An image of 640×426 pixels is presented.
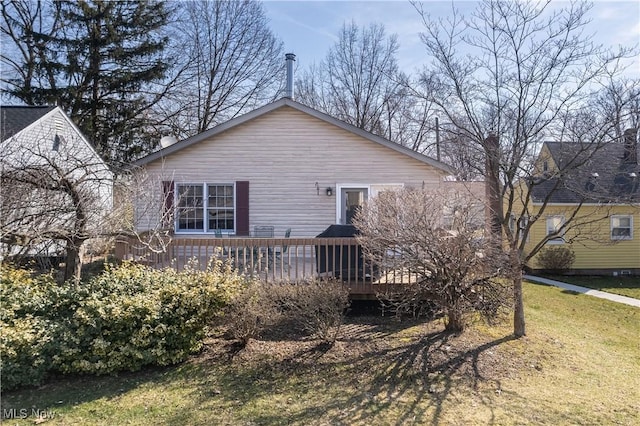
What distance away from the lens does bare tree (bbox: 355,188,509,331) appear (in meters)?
5.36

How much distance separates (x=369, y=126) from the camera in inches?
1077

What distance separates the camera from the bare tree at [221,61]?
78.4 ft

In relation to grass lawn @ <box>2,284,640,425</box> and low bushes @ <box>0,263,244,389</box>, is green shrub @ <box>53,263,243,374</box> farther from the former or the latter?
grass lawn @ <box>2,284,640,425</box>

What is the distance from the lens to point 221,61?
81.3ft

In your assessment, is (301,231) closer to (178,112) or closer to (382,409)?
(382,409)

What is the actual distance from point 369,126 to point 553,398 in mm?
24370

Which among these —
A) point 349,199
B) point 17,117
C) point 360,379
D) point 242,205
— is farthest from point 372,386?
point 17,117

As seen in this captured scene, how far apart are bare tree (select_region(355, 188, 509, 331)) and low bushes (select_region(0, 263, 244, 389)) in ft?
7.17

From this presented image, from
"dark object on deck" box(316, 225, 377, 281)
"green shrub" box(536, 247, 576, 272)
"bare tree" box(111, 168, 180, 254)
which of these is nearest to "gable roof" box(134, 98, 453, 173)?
"bare tree" box(111, 168, 180, 254)

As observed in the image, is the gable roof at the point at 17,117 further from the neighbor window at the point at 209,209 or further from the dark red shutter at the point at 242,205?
the dark red shutter at the point at 242,205

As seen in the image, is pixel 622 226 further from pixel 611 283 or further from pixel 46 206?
pixel 46 206

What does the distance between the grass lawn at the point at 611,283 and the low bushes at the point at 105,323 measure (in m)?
13.7

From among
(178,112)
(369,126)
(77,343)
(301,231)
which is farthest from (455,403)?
(369,126)

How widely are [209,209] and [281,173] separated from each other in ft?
7.22
